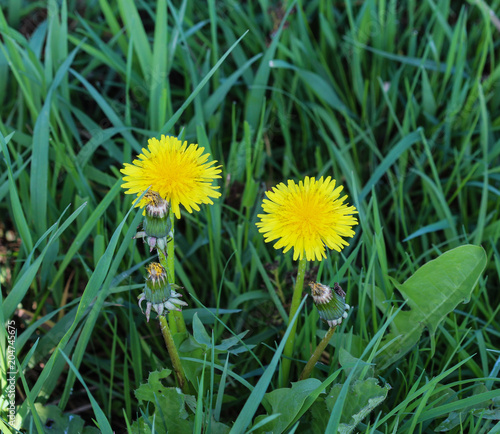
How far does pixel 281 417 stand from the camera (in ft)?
3.03

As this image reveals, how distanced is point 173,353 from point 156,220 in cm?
30

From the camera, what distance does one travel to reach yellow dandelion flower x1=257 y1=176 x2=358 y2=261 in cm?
92

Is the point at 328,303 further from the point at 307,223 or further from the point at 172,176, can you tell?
the point at 172,176

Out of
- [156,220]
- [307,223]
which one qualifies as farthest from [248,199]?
[156,220]

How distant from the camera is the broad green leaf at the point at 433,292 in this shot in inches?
40.6

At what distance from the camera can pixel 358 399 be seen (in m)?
0.94

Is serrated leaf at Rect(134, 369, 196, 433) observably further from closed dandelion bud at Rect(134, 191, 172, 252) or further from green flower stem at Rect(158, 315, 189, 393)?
closed dandelion bud at Rect(134, 191, 172, 252)

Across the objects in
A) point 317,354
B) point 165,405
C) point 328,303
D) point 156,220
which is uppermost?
point 156,220

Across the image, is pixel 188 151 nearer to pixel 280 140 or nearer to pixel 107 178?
pixel 107 178

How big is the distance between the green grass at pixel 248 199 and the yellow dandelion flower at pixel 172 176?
0.11 meters

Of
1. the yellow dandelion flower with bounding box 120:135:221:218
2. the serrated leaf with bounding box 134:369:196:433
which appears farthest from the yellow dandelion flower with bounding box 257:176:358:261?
the serrated leaf with bounding box 134:369:196:433

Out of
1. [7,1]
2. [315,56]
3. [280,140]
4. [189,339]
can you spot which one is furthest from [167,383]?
[7,1]

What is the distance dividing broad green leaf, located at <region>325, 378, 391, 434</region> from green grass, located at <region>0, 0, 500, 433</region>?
0.04ft

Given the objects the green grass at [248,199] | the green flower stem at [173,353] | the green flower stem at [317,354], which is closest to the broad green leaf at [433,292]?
the green grass at [248,199]
